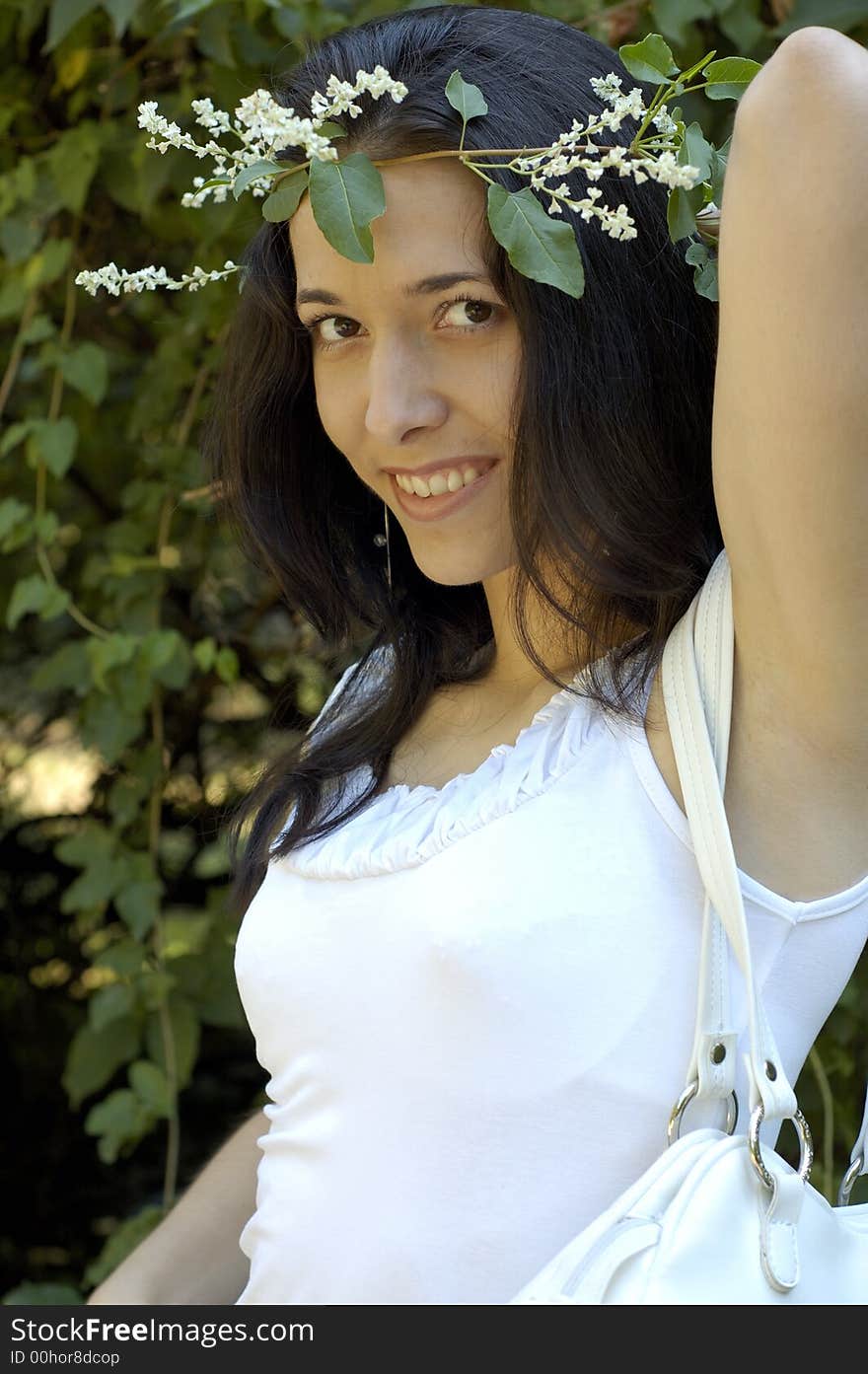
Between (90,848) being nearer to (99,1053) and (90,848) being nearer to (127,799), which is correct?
(127,799)

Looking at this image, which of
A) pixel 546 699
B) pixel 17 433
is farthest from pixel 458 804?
pixel 17 433

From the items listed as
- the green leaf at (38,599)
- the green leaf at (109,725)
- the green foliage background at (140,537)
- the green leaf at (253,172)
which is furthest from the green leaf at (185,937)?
the green leaf at (253,172)

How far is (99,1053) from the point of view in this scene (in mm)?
1948

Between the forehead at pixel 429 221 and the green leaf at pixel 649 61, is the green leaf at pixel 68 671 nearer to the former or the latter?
the forehead at pixel 429 221

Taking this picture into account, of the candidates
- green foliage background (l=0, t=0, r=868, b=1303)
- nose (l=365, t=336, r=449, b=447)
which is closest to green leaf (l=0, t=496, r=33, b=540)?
green foliage background (l=0, t=0, r=868, b=1303)

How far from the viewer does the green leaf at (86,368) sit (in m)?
1.85

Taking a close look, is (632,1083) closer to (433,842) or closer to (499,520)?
(433,842)

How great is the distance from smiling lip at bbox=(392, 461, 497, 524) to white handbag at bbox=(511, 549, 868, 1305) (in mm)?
265

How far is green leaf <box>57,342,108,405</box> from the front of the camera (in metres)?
1.85

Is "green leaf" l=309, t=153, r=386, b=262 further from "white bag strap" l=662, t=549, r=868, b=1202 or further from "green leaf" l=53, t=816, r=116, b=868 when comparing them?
"green leaf" l=53, t=816, r=116, b=868

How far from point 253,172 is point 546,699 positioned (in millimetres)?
455

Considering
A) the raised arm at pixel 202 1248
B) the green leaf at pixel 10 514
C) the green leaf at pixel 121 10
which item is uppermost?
the green leaf at pixel 121 10

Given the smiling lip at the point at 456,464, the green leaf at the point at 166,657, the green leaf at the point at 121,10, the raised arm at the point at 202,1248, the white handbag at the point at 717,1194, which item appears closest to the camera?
the white handbag at the point at 717,1194

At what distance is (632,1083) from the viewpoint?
98 centimetres
